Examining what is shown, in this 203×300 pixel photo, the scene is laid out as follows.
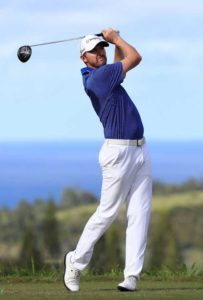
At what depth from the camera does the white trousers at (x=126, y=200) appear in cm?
1031

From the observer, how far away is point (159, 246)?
26.8 metres

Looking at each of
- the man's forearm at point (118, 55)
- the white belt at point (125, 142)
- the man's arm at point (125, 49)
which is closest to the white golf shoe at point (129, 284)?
the white belt at point (125, 142)

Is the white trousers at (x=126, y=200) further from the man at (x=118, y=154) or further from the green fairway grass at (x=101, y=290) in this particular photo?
the green fairway grass at (x=101, y=290)

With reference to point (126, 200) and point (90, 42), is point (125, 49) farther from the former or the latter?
point (126, 200)

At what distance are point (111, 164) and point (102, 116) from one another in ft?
1.39

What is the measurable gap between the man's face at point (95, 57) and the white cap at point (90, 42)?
38 millimetres

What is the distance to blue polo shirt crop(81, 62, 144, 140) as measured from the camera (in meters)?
10.2

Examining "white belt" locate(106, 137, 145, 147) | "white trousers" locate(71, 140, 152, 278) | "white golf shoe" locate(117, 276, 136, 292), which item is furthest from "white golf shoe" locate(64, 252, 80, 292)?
"white belt" locate(106, 137, 145, 147)

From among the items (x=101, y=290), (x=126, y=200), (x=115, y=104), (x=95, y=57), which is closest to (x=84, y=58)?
(x=95, y=57)

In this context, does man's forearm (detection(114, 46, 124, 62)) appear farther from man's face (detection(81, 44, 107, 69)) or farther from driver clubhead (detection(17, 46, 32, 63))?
driver clubhead (detection(17, 46, 32, 63))

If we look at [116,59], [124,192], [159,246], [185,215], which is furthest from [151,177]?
[185,215]

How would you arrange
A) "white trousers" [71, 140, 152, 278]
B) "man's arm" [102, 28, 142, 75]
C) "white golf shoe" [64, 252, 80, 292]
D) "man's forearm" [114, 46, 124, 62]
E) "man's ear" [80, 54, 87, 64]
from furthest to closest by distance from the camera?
1. "white golf shoe" [64, 252, 80, 292]
2. "man's forearm" [114, 46, 124, 62]
3. "man's ear" [80, 54, 87, 64]
4. "white trousers" [71, 140, 152, 278]
5. "man's arm" [102, 28, 142, 75]

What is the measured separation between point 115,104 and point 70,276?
5.37 ft

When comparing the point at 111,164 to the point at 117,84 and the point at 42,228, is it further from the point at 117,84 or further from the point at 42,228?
the point at 42,228
